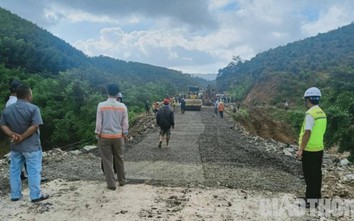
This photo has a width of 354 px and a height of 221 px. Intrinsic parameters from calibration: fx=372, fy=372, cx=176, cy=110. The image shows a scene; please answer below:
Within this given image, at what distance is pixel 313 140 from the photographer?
5691mm

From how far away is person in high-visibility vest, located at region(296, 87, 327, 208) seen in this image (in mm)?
5677

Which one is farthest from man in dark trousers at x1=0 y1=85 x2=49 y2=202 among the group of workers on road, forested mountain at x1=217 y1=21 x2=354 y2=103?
forested mountain at x1=217 y1=21 x2=354 y2=103

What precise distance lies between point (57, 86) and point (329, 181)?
31.6 metres

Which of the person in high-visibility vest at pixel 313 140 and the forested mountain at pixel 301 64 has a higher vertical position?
the forested mountain at pixel 301 64

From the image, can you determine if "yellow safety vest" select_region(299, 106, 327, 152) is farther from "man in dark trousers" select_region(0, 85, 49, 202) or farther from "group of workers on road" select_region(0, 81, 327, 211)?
"man in dark trousers" select_region(0, 85, 49, 202)

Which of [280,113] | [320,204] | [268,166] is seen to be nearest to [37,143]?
[320,204]

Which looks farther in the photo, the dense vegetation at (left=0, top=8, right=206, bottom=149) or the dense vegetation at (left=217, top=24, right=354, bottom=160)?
the dense vegetation at (left=0, top=8, right=206, bottom=149)

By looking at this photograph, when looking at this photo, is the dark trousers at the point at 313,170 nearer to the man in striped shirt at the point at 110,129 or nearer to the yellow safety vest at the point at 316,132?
the yellow safety vest at the point at 316,132

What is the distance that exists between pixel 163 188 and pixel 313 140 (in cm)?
273

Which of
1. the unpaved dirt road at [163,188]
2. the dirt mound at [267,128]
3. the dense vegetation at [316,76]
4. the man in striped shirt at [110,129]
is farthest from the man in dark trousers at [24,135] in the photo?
the dirt mound at [267,128]
